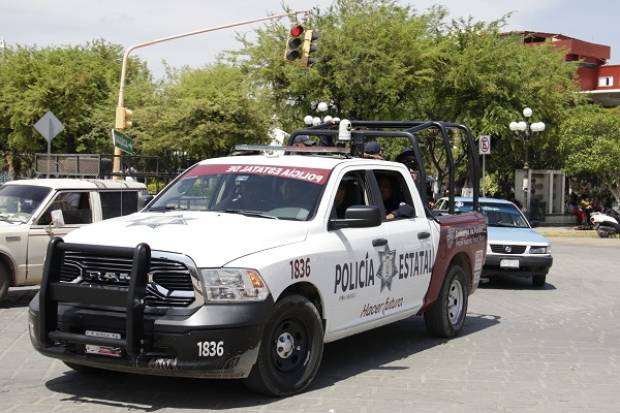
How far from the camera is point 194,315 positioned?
20.2 feet

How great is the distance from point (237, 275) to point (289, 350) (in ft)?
3.06

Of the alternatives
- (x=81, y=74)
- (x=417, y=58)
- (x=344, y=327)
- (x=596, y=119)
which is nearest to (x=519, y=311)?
(x=344, y=327)

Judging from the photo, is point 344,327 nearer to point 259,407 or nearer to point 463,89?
point 259,407

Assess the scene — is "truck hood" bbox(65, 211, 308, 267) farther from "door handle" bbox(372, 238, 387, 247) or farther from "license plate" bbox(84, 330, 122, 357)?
"door handle" bbox(372, 238, 387, 247)

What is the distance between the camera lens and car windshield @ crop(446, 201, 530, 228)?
654 inches

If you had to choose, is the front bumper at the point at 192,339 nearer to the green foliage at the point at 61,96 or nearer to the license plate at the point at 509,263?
the license plate at the point at 509,263

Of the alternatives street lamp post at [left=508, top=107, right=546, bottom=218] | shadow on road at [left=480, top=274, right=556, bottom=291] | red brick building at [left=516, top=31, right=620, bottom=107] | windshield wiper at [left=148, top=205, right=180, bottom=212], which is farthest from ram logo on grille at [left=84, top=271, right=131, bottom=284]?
red brick building at [left=516, top=31, right=620, bottom=107]

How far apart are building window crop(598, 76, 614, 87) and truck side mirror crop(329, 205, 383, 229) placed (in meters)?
66.0

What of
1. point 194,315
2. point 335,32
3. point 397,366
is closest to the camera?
point 194,315

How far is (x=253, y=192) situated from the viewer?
764cm

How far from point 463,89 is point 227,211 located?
30.7m

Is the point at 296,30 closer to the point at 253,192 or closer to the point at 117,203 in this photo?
the point at 117,203

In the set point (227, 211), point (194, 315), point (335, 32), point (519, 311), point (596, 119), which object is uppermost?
point (335, 32)

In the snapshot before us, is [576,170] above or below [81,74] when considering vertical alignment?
below
